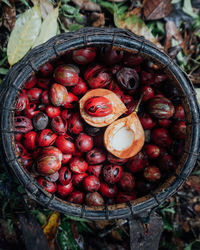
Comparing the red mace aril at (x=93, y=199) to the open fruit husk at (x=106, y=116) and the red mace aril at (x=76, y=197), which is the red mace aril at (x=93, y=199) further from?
the open fruit husk at (x=106, y=116)

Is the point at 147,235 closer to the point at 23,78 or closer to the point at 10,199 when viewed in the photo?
the point at 10,199

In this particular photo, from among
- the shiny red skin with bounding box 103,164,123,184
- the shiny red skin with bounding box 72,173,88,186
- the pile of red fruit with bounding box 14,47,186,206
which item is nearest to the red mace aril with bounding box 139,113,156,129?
the pile of red fruit with bounding box 14,47,186,206

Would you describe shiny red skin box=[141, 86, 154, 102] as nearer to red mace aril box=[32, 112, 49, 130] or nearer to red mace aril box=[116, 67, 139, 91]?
→ red mace aril box=[116, 67, 139, 91]

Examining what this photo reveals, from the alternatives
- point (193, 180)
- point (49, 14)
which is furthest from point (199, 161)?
point (49, 14)

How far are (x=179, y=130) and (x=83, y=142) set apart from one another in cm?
74

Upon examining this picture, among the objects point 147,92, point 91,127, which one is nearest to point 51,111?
point 91,127

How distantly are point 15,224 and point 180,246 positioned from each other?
4.85 feet

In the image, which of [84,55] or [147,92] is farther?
[147,92]

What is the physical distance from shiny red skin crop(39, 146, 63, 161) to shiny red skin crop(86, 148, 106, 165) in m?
0.21

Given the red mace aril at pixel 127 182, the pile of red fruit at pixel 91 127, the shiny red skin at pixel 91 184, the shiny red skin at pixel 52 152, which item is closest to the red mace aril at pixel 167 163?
the pile of red fruit at pixel 91 127

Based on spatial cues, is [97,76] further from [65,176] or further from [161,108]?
[65,176]

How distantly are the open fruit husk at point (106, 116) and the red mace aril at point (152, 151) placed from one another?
0.35 meters

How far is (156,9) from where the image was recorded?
1923 mm

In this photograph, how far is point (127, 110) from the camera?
165 centimetres
